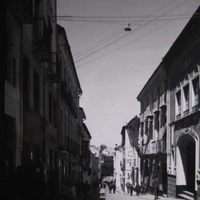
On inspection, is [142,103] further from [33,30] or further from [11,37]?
[11,37]

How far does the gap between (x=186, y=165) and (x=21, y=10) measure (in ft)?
53.3

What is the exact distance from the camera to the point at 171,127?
86.6 ft

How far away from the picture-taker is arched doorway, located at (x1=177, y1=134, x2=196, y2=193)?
23.8 meters

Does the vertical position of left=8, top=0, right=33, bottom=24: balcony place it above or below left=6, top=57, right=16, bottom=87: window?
above

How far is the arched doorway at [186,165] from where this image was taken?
23828 millimetres

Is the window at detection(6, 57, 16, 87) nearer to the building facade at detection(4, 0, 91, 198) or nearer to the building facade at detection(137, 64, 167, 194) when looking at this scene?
the building facade at detection(4, 0, 91, 198)

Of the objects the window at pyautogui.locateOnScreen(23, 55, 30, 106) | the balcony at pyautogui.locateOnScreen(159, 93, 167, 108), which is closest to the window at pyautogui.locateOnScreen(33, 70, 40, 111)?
the window at pyautogui.locateOnScreen(23, 55, 30, 106)

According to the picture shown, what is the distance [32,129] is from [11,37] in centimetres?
423

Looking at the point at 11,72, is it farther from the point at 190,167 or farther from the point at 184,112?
the point at 190,167

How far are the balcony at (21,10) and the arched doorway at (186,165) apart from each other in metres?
14.5

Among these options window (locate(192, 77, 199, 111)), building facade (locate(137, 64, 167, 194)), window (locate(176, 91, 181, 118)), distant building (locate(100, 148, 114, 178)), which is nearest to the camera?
window (locate(192, 77, 199, 111))

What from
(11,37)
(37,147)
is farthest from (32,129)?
(11,37)

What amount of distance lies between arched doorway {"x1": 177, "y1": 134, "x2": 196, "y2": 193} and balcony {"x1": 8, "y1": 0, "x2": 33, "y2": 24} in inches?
569

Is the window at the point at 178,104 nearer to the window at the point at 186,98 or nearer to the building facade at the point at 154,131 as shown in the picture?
the window at the point at 186,98
